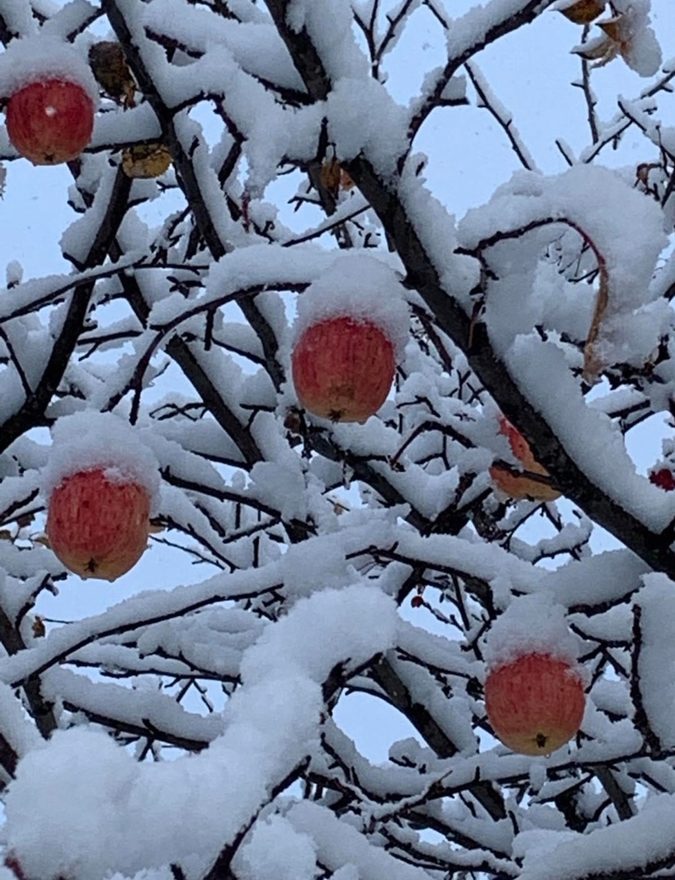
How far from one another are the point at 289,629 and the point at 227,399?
1.87 meters

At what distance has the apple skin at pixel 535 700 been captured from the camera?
1809 millimetres

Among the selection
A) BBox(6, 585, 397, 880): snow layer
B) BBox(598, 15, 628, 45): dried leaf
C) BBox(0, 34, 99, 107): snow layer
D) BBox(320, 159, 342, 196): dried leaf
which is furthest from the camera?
BBox(0, 34, 99, 107): snow layer

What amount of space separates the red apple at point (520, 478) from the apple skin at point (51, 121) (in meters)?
0.97

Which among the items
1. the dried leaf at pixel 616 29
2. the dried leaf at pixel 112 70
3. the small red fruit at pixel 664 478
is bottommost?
the small red fruit at pixel 664 478

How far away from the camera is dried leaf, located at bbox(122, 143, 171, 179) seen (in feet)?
7.53

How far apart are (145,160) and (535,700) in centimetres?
130

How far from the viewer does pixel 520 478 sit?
2227 millimetres

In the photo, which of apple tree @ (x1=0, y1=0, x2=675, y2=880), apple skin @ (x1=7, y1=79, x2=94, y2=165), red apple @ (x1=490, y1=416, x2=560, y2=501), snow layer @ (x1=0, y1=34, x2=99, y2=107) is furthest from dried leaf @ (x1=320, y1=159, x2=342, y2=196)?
snow layer @ (x1=0, y1=34, x2=99, y2=107)

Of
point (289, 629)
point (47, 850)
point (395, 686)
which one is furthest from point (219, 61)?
point (395, 686)

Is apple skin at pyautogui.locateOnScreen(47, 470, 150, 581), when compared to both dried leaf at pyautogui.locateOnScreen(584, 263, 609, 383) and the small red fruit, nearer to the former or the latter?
dried leaf at pyautogui.locateOnScreen(584, 263, 609, 383)

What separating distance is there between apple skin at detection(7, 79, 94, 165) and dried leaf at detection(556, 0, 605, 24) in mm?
910

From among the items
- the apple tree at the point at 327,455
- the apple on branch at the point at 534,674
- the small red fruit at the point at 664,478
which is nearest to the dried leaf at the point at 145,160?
the apple tree at the point at 327,455

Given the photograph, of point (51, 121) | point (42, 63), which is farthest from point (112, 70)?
point (51, 121)

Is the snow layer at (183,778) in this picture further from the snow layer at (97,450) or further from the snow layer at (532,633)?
the snow layer at (97,450)
